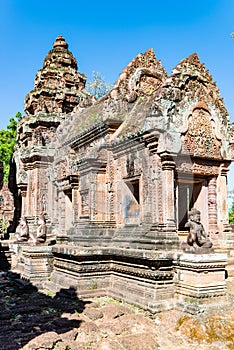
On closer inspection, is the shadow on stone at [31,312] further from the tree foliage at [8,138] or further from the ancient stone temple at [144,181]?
the tree foliage at [8,138]

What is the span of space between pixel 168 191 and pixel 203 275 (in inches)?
81.1

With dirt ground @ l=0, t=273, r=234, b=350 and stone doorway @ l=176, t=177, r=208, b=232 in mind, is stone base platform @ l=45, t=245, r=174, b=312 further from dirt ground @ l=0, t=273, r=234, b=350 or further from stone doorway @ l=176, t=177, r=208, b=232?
stone doorway @ l=176, t=177, r=208, b=232

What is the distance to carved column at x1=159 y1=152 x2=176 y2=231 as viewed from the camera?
8.20 metres

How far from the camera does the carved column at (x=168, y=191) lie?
8195 mm

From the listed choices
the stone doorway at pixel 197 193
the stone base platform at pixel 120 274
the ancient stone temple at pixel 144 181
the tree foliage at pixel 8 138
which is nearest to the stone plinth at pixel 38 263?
the ancient stone temple at pixel 144 181

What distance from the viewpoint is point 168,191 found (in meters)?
8.24

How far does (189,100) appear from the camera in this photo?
899 centimetres

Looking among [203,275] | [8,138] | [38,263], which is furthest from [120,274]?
[8,138]

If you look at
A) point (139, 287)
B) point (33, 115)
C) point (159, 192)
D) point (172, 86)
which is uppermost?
point (33, 115)

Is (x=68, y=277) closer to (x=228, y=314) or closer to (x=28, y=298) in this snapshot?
(x=28, y=298)

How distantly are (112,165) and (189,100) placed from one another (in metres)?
2.72

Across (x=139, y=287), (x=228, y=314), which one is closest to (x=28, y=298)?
(x=139, y=287)

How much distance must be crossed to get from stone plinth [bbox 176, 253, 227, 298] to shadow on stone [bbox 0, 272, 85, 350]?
2.17 meters

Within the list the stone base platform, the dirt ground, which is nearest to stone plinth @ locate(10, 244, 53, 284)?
the stone base platform
